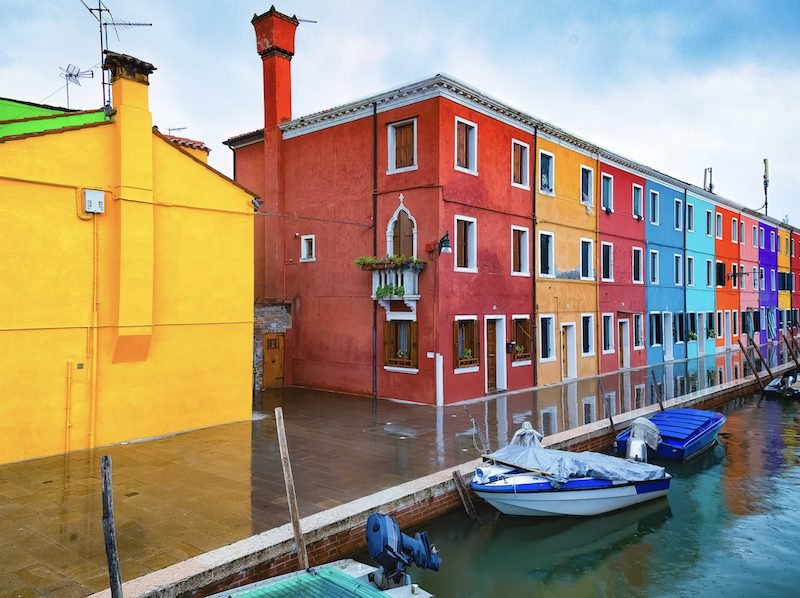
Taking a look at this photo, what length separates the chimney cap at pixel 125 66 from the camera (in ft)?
35.9

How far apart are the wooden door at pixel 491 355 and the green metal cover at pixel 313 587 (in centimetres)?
1172

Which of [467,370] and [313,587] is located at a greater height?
[467,370]

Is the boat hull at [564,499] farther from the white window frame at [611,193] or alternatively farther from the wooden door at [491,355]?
the white window frame at [611,193]

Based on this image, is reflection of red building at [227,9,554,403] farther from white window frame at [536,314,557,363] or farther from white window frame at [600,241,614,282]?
white window frame at [600,241,614,282]

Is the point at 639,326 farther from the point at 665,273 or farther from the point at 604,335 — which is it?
the point at 665,273

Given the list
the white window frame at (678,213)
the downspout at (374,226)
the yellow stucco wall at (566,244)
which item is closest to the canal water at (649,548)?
the downspout at (374,226)

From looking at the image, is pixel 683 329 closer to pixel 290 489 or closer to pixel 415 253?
pixel 415 253

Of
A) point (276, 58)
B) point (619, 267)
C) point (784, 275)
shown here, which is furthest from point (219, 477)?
point (784, 275)

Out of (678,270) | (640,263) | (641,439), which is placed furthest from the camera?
(678,270)

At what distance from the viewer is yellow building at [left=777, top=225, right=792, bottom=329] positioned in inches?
1654

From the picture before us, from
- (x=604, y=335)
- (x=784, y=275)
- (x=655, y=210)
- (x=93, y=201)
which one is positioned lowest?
(x=604, y=335)

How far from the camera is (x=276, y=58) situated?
1848 centimetres

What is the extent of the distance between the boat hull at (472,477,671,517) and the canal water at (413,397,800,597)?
22cm

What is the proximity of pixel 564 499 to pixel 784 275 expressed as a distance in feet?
139
